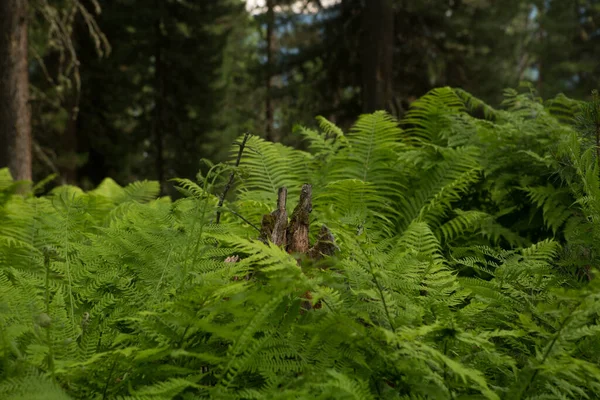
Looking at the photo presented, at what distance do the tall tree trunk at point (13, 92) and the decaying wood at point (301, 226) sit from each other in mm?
7006

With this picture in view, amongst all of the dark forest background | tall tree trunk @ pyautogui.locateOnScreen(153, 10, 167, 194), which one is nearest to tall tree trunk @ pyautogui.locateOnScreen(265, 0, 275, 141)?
the dark forest background

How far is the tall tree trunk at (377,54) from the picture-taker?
11281 mm

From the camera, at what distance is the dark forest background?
1348 centimetres

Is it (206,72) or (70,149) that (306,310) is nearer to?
(70,149)

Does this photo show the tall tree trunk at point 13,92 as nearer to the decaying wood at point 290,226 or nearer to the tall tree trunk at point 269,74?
the decaying wood at point 290,226

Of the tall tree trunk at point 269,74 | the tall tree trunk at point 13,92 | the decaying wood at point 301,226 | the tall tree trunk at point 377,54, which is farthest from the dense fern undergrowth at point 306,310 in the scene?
the tall tree trunk at point 269,74

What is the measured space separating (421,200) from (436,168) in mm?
199

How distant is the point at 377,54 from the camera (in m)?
11.5

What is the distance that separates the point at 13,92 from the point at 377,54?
7022 millimetres

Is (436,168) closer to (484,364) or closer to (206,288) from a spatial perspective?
(484,364)

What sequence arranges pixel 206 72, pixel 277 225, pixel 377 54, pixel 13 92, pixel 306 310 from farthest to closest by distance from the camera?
pixel 206 72, pixel 377 54, pixel 13 92, pixel 277 225, pixel 306 310

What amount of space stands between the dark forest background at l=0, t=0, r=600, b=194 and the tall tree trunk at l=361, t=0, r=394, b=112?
2cm

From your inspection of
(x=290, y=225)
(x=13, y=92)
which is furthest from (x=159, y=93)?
(x=290, y=225)

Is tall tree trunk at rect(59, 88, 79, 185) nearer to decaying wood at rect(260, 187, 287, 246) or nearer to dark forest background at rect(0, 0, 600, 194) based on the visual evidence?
dark forest background at rect(0, 0, 600, 194)
